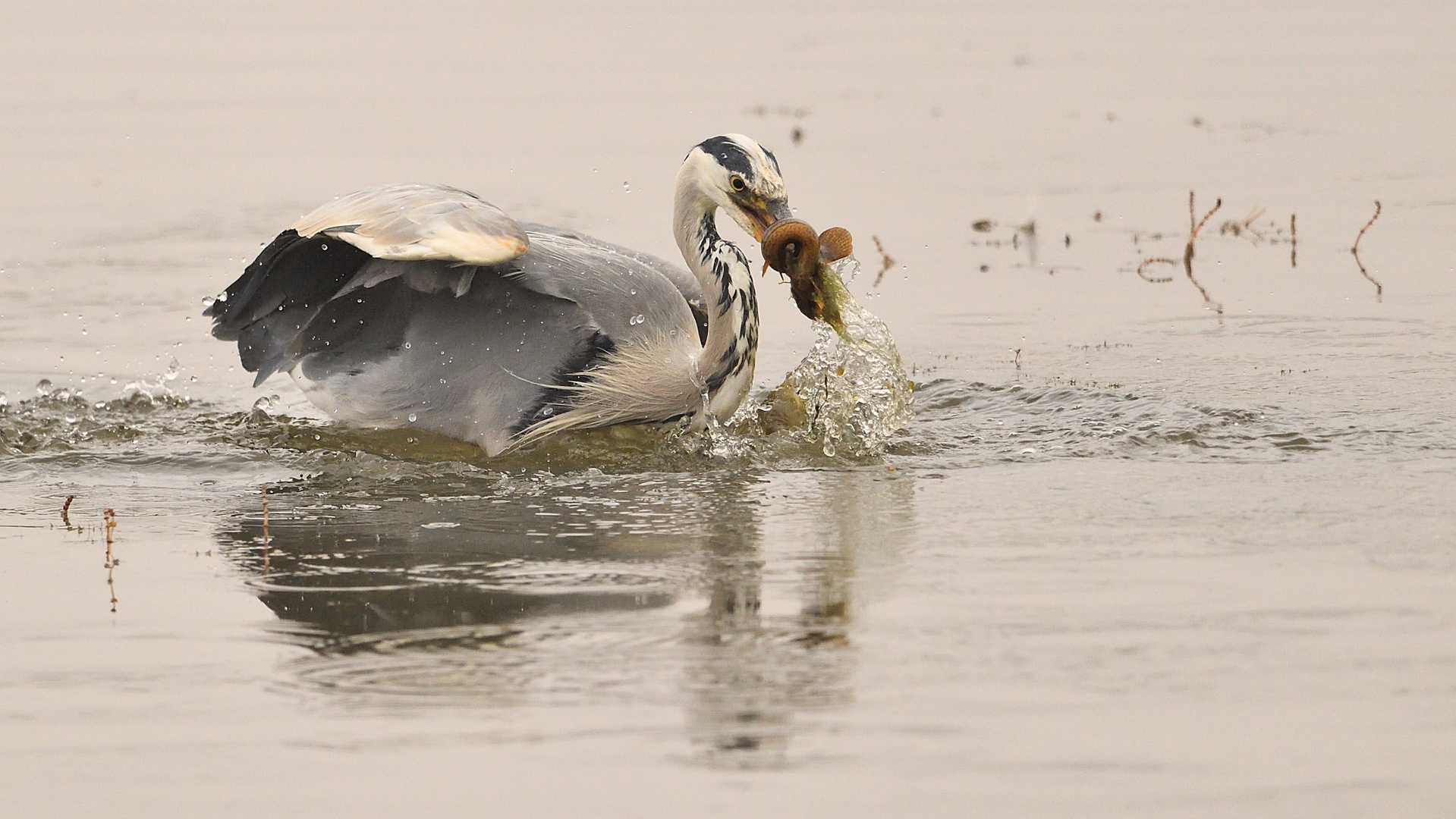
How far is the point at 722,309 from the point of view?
7.33 meters

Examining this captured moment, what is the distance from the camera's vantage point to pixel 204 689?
416cm

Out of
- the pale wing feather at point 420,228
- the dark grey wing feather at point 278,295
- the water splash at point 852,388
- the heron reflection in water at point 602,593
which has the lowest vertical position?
the heron reflection in water at point 602,593

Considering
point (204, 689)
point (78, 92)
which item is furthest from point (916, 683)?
point (78, 92)

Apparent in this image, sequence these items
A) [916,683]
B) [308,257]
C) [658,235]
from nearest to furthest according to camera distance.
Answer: [916,683] → [308,257] → [658,235]

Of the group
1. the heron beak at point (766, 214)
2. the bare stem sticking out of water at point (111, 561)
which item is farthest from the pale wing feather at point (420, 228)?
the bare stem sticking out of water at point (111, 561)

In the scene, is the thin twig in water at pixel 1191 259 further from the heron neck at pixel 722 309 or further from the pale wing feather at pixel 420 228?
the pale wing feather at pixel 420 228

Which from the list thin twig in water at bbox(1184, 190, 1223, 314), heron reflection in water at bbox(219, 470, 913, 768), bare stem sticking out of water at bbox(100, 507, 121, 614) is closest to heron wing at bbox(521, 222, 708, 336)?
heron reflection in water at bbox(219, 470, 913, 768)

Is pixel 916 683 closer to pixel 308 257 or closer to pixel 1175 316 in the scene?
pixel 308 257

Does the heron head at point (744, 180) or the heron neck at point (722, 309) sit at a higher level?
the heron head at point (744, 180)

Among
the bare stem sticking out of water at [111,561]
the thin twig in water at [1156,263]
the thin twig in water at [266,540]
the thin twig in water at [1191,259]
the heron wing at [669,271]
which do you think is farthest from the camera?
the thin twig in water at [1156,263]

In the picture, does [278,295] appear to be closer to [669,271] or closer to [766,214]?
[669,271]

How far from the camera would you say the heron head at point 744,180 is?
7129mm

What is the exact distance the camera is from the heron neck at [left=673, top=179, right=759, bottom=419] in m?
7.32

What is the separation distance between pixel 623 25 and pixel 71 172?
9.85m
